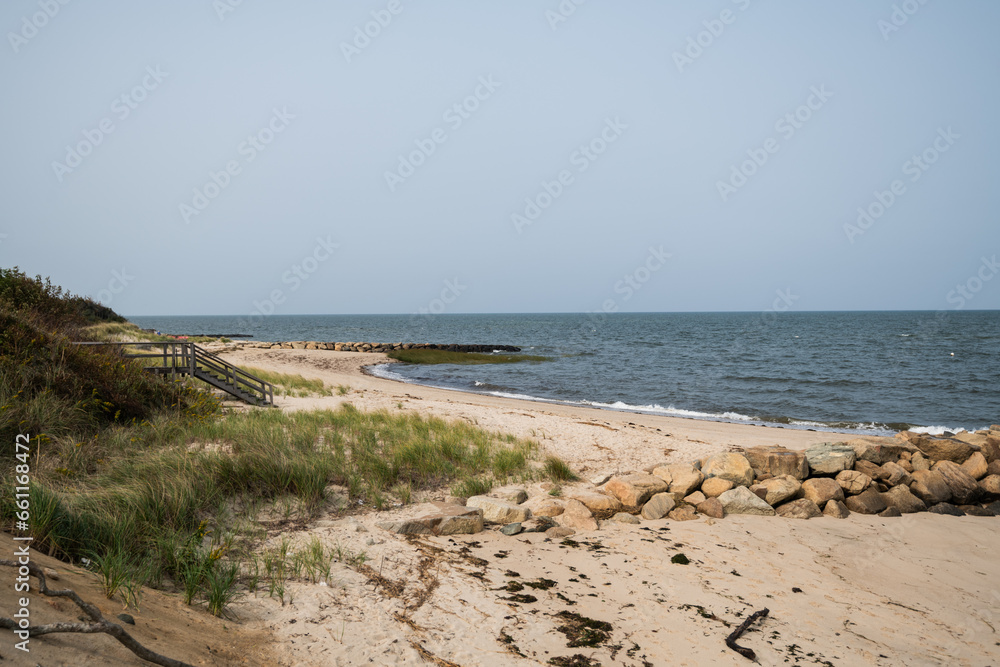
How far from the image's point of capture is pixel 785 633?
503cm

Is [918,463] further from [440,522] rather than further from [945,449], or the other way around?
[440,522]

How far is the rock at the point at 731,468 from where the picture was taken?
9309mm

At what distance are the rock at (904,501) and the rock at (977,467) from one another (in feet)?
6.06

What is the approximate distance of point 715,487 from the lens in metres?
8.93

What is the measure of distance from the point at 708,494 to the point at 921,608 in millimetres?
3279

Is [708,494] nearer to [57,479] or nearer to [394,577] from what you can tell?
A: [394,577]

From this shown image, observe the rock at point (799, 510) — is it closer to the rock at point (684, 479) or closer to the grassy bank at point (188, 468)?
the rock at point (684, 479)

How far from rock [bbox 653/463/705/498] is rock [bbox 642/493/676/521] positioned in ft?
1.68

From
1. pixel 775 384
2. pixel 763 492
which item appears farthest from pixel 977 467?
pixel 775 384

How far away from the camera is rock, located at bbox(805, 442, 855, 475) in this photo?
387 inches

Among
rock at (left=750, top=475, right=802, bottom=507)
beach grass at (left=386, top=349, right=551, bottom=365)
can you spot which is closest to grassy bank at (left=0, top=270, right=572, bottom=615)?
rock at (left=750, top=475, right=802, bottom=507)

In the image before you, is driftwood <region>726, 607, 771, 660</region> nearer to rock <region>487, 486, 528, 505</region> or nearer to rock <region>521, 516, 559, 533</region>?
rock <region>521, 516, 559, 533</region>

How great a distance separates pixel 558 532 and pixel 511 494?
1.50 metres

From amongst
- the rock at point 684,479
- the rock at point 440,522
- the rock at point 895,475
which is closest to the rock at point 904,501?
the rock at point 895,475
